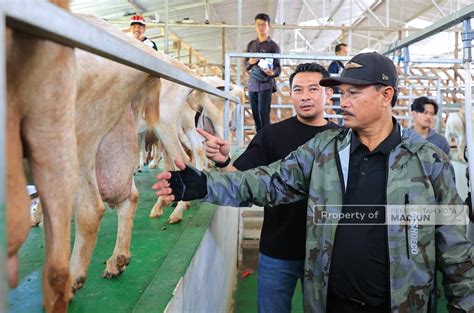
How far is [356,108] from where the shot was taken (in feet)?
7.20

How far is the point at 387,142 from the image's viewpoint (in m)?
2.17

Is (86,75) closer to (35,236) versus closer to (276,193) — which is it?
(276,193)

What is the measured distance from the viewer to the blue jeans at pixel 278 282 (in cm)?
301

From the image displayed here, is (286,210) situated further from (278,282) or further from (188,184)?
(188,184)

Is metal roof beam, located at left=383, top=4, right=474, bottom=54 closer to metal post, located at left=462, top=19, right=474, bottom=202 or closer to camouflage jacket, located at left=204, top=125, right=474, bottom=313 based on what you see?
metal post, located at left=462, top=19, right=474, bottom=202

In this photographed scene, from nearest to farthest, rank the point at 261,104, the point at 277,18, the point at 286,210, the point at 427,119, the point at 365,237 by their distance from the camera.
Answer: the point at 365,237, the point at 286,210, the point at 427,119, the point at 261,104, the point at 277,18

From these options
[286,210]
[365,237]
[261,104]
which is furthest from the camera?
[261,104]

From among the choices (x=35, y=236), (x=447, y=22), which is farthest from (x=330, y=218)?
(x=35, y=236)

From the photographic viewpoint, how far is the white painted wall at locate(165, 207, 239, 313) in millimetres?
2420

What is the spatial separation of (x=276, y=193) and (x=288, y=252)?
0.69 metres

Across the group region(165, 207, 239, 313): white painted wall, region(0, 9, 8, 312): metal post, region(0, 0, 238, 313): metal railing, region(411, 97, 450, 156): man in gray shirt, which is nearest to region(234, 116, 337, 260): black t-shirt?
region(165, 207, 239, 313): white painted wall

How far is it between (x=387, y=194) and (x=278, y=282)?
1.21 m

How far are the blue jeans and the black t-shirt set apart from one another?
0.05 m

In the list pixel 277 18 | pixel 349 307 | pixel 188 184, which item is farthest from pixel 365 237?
pixel 277 18
